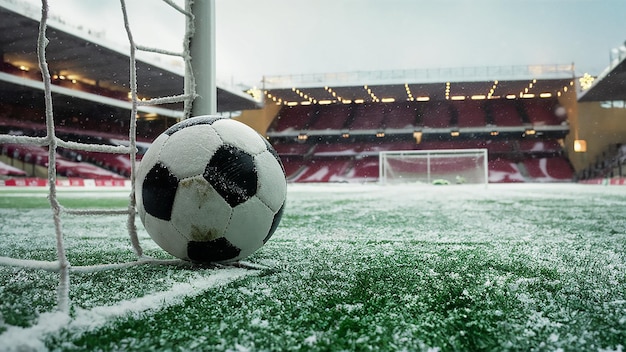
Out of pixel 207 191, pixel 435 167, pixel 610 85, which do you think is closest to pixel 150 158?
pixel 207 191

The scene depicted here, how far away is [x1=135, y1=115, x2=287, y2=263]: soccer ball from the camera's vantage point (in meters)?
1.39

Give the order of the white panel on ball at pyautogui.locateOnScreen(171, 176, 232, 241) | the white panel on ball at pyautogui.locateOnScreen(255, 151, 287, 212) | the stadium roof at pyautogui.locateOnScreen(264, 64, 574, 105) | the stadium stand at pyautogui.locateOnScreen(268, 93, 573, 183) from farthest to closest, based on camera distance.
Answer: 1. the stadium stand at pyautogui.locateOnScreen(268, 93, 573, 183)
2. the stadium roof at pyautogui.locateOnScreen(264, 64, 574, 105)
3. the white panel on ball at pyautogui.locateOnScreen(255, 151, 287, 212)
4. the white panel on ball at pyautogui.locateOnScreen(171, 176, 232, 241)

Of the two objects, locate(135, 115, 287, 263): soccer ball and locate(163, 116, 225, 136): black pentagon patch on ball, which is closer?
locate(135, 115, 287, 263): soccer ball

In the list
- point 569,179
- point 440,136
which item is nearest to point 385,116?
point 440,136

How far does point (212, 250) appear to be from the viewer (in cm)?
144

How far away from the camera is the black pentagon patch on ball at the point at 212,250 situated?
1.43m

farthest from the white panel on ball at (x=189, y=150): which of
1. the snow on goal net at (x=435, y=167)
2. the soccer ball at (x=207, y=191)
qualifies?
the snow on goal net at (x=435, y=167)

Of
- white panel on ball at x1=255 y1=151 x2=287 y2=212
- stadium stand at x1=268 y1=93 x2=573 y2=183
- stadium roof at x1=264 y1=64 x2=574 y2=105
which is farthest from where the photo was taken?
stadium stand at x1=268 y1=93 x2=573 y2=183

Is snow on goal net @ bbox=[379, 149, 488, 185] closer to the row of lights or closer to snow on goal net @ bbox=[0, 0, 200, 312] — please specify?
the row of lights

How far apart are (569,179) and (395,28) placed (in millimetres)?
42551

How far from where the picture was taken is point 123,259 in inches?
66.8

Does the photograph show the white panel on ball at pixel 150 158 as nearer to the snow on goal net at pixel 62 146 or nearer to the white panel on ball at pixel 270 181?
the snow on goal net at pixel 62 146

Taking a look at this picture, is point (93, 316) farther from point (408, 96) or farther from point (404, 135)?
point (404, 135)

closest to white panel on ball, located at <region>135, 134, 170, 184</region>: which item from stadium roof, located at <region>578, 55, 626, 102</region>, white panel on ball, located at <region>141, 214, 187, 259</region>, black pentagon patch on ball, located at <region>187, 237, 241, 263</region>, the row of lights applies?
white panel on ball, located at <region>141, 214, 187, 259</region>
